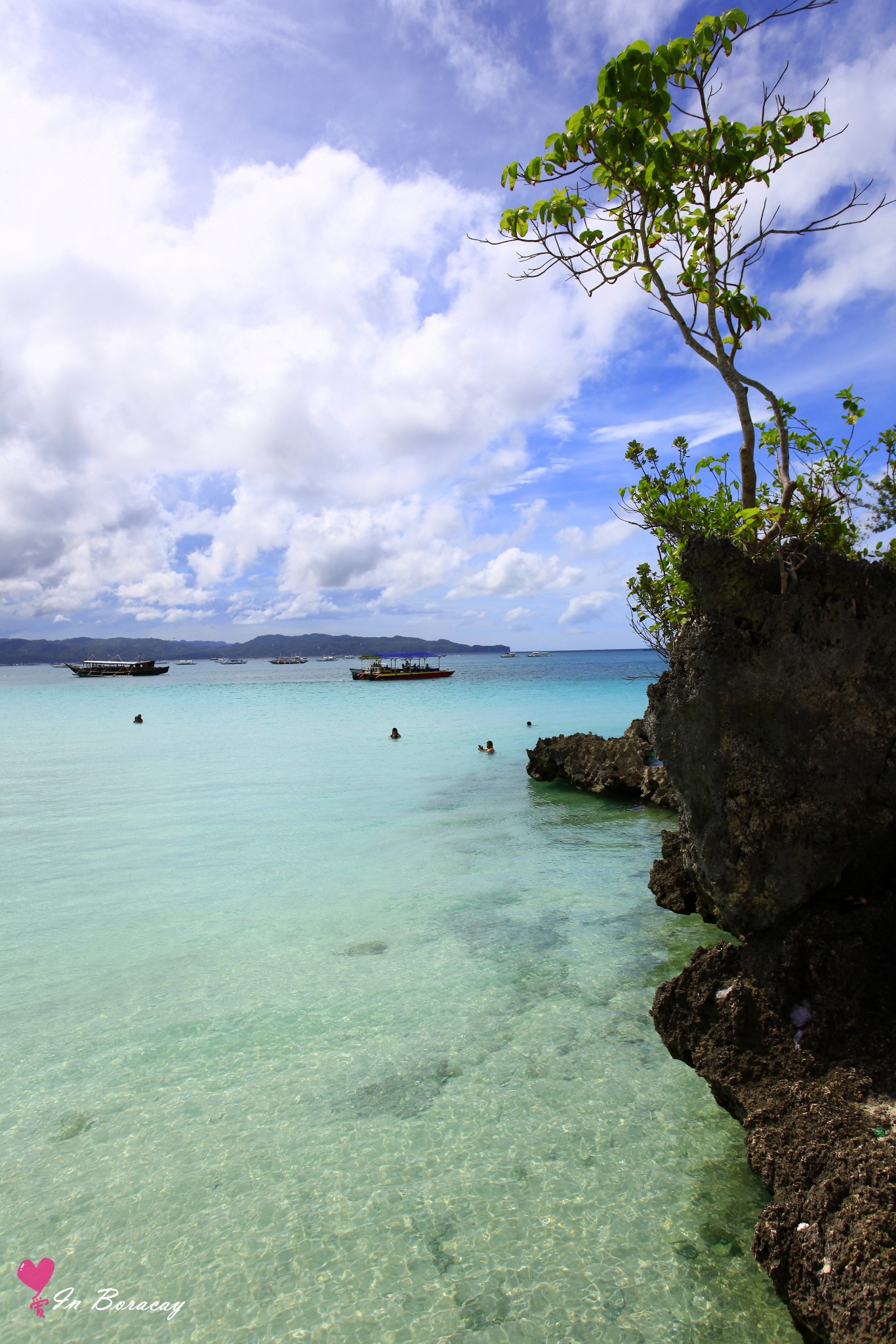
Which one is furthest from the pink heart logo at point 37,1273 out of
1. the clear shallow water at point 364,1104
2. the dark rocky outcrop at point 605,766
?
the dark rocky outcrop at point 605,766

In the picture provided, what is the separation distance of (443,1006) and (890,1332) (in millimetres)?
Answer: 4184

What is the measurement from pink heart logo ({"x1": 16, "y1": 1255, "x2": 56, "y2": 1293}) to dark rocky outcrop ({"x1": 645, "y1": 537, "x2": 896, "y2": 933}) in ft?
15.5

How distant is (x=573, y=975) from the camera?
22.4 feet

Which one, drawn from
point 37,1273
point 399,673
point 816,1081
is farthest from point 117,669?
point 816,1081

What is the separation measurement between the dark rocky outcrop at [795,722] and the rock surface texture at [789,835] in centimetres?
1

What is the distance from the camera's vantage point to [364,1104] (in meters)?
4.96

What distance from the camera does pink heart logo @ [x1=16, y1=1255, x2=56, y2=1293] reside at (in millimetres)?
3615

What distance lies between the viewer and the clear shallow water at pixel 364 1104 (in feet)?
11.4

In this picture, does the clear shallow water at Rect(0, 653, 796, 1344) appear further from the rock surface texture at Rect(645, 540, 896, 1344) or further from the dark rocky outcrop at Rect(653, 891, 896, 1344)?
the rock surface texture at Rect(645, 540, 896, 1344)

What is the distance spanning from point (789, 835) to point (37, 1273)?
5.20 m

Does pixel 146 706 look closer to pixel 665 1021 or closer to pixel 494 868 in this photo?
pixel 494 868

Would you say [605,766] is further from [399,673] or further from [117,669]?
[117,669]

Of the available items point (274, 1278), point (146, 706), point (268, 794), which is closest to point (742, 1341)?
point (274, 1278)

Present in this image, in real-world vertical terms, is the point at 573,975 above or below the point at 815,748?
below
